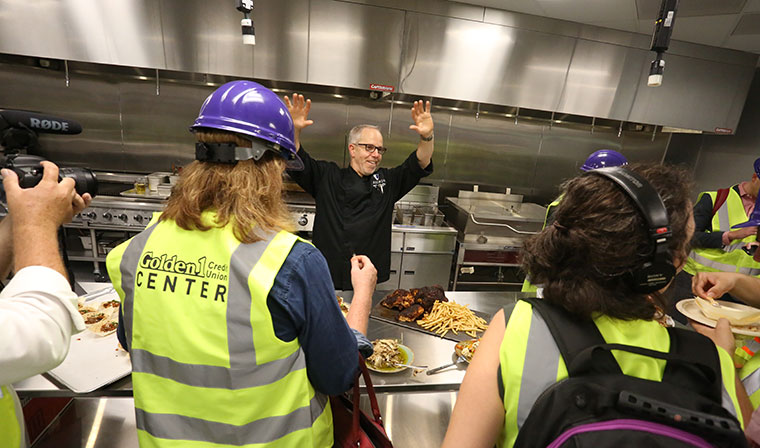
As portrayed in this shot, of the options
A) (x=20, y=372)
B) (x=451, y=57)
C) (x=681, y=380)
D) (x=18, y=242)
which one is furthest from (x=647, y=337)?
(x=451, y=57)

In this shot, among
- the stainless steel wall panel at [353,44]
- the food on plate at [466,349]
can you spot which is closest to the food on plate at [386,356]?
the food on plate at [466,349]

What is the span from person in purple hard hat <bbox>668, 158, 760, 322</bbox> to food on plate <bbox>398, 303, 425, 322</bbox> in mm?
2262

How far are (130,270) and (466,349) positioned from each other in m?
1.29

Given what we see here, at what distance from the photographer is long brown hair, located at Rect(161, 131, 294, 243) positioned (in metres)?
0.96

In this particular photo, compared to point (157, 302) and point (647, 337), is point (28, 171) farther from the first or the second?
point (647, 337)

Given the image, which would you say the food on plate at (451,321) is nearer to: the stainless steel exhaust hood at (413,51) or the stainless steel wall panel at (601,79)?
the stainless steel exhaust hood at (413,51)

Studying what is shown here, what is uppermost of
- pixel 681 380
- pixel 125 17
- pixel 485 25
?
pixel 485 25

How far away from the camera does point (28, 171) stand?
91cm

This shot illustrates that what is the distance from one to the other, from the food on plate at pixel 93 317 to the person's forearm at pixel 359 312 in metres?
1.18

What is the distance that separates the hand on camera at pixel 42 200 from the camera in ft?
2.85

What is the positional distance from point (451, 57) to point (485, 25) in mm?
496

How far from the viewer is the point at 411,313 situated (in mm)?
1911

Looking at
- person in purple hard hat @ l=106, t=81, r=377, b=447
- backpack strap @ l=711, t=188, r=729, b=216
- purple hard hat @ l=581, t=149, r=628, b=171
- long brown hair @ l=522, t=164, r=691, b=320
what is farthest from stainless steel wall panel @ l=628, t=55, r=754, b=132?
person in purple hard hat @ l=106, t=81, r=377, b=447

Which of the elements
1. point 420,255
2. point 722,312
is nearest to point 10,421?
point 722,312
